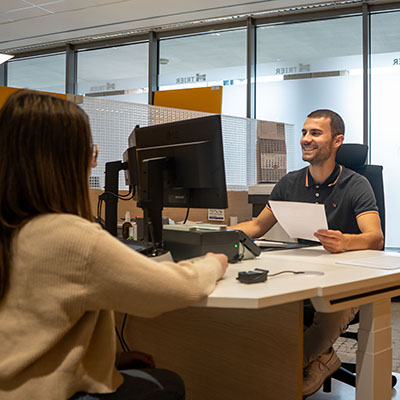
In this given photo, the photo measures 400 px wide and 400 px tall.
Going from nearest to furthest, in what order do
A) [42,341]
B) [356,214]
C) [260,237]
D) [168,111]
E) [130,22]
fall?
[42,341] < [356,214] < [260,237] < [168,111] < [130,22]

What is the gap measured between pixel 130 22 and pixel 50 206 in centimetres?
474

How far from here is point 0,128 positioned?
0.99 m

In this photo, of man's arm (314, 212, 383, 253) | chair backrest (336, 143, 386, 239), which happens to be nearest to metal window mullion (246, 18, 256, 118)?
chair backrest (336, 143, 386, 239)

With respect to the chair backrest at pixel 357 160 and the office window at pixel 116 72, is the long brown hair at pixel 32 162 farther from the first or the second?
the office window at pixel 116 72

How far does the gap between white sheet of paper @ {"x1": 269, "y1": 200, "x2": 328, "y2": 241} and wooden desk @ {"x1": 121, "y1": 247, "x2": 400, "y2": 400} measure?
0.13 metres

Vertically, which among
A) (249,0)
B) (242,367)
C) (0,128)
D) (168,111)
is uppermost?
(249,0)

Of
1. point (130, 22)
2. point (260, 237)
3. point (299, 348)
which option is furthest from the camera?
point (130, 22)

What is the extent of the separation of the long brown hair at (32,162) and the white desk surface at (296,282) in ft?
1.36

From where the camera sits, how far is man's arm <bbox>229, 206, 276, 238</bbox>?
2.41 meters

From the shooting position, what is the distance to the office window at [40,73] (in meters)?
6.26

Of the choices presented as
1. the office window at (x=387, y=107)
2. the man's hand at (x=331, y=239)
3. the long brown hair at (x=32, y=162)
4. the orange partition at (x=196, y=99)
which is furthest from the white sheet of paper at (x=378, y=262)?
the office window at (x=387, y=107)

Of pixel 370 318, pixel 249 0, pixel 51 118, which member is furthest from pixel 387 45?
pixel 51 118

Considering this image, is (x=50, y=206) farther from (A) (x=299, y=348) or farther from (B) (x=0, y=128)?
(A) (x=299, y=348)

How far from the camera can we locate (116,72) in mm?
5996
